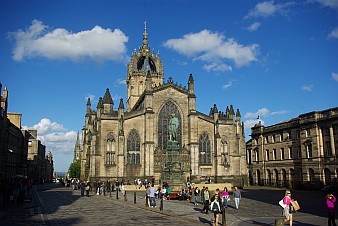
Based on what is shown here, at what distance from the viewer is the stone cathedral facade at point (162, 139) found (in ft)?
157

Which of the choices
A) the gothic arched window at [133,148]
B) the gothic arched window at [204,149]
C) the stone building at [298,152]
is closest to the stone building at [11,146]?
the gothic arched window at [133,148]

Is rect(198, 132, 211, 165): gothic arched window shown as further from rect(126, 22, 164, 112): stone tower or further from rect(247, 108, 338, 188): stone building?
rect(126, 22, 164, 112): stone tower

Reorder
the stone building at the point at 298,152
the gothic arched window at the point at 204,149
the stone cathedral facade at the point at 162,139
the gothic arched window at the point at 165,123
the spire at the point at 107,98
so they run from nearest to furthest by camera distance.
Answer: the stone building at the point at 298,152 → the stone cathedral facade at the point at 162,139 → the gothic arched window at the point at 165,123 → the gothic arched window at the point at 204,149 → the spire at the point at 107,98

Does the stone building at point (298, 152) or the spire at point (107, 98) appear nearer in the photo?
the stone building at point (298, 152)

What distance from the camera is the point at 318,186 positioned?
42594 mm

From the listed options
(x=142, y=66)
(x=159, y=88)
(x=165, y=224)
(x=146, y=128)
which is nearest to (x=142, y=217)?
(x=165, y=224)

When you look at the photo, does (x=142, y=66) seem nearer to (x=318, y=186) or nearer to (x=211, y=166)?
(x=211, y=166)

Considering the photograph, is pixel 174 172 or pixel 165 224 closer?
pixel 165 224

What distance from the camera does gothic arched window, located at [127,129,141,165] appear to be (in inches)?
1925

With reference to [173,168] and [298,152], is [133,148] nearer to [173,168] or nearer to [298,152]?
[173,168]

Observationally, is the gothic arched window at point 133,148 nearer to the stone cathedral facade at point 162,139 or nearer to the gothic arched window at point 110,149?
the stone cathedral facade at point 162,139

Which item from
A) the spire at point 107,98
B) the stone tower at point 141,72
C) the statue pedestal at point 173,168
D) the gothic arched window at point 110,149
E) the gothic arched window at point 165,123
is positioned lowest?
the statue pedestal at point 173,168

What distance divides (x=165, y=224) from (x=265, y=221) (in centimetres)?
504

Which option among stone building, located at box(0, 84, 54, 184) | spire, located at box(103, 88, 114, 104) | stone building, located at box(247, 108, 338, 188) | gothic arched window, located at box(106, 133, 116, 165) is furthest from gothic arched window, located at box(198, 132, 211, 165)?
stone building, located at box(0, 84, 54, 184)
